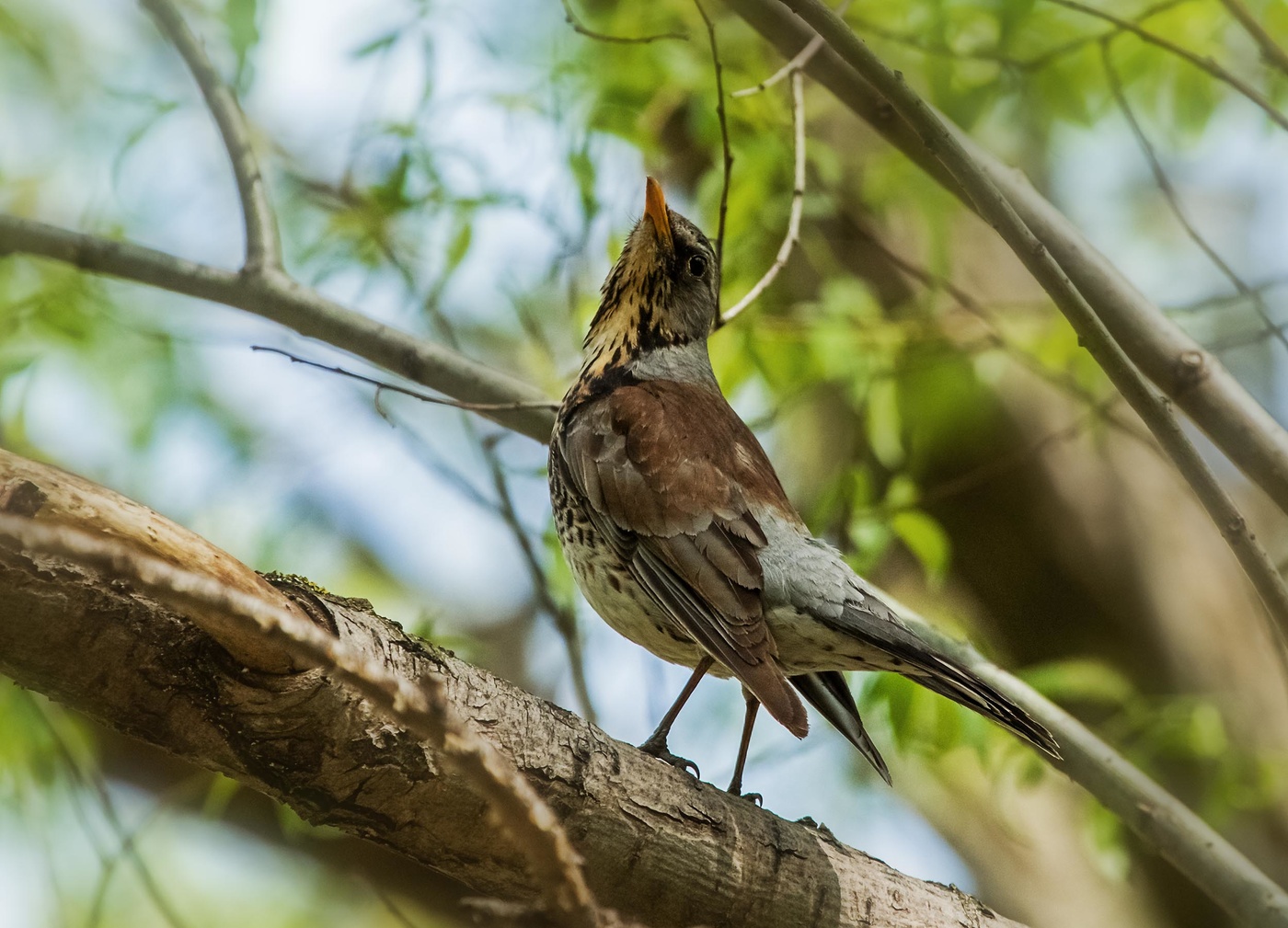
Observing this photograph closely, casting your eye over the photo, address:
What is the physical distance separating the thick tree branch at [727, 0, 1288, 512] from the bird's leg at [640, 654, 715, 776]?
5.76ft

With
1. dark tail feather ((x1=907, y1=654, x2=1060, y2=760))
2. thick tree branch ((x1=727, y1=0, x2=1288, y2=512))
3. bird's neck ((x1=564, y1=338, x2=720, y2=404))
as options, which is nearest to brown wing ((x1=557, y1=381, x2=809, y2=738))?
bird's neck ((x1=564, y1=338, x2=720, y2=404))

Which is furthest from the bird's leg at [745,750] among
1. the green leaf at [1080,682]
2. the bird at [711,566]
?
the green leaf at [1080,682]

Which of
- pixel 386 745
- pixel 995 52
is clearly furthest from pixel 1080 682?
pixel 386 745

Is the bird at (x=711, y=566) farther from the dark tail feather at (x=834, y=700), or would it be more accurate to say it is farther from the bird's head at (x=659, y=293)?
the bird's head at (x=659, y=293)

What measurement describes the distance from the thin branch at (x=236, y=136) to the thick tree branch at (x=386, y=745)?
209 cm

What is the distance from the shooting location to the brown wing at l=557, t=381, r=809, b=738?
3754 millimetres

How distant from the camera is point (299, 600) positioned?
266 cm

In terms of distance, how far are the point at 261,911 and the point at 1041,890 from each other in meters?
4.32

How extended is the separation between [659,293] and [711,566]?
5.84 ft

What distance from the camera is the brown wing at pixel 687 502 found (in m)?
3.75

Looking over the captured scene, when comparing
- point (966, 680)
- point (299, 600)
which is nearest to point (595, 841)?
point (299, 600)

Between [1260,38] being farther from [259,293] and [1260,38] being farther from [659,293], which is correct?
[259,293]

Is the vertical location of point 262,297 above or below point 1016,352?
below

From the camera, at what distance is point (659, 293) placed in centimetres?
535
